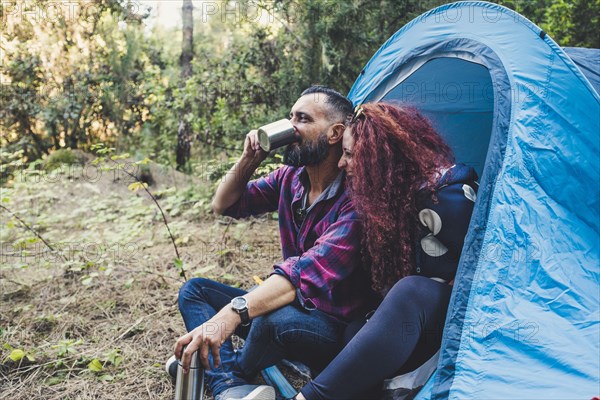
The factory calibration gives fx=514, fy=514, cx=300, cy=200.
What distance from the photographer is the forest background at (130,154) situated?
2504 mm

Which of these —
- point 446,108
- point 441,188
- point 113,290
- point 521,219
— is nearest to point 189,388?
point 441,188

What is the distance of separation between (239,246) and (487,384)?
2371 millimetres

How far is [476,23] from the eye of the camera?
214 centimetres

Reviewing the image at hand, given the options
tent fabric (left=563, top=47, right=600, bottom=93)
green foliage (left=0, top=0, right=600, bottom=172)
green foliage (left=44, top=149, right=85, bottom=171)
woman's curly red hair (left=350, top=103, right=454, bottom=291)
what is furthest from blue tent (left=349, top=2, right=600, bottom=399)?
green foliage (left=44, top=149, right=85, bottom=171)

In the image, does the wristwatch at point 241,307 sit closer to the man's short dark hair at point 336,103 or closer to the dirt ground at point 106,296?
the dirt ground at point 106,296

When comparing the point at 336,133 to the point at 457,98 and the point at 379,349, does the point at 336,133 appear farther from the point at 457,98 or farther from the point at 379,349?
the point at 457,98

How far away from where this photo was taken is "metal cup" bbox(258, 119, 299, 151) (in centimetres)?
193

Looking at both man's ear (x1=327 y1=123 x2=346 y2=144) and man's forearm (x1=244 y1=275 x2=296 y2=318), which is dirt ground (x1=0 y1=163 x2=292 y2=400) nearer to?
man's forearm (x1=244 y1=275 x2=296 y2=318)

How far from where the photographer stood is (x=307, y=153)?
6.50ft

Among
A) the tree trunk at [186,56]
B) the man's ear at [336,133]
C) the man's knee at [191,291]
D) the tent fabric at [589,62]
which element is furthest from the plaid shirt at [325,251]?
the tree trunk at [186,56]

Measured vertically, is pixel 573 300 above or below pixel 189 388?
above

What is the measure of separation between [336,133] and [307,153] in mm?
151

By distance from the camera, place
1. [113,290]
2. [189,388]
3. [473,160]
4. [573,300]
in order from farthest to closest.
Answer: [113,290], [473,160], [573,300], [189,388]

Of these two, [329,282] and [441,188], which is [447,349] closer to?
[329,282]
